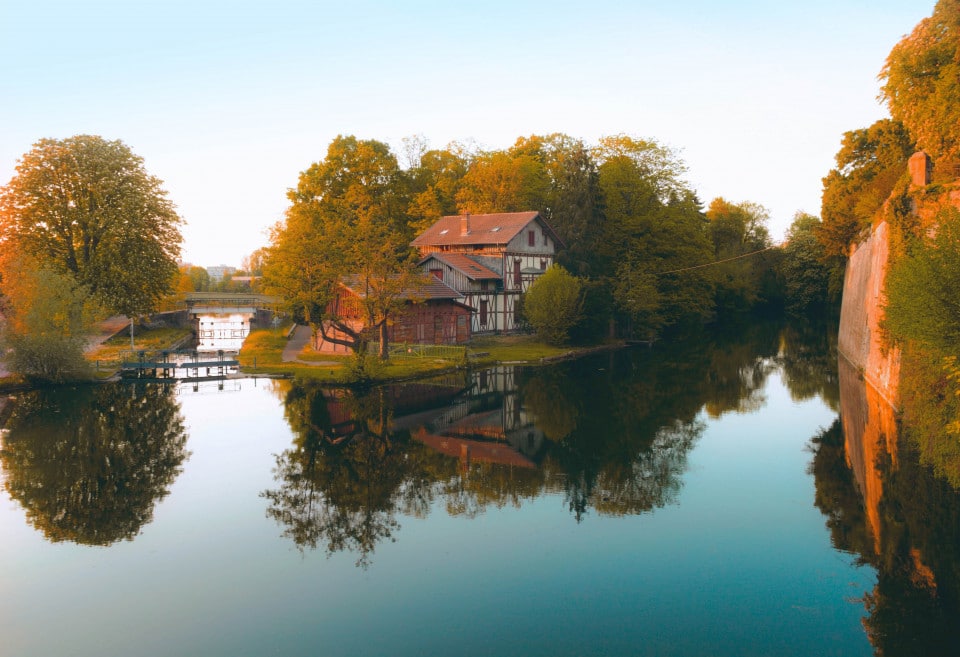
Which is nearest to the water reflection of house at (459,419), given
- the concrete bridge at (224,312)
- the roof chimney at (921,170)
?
the roof chimney at (921,170)

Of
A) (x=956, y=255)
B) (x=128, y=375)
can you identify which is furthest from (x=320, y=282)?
(x=956, y=255)

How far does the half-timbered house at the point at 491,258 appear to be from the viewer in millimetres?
46062

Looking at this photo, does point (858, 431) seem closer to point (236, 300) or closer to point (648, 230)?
point (648, 230)

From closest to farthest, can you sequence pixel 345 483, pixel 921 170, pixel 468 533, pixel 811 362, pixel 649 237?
pixel 468 533, pixel 345 483, pixel 921 170, pixel 811 362, pixel 649 237

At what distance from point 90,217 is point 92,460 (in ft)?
107

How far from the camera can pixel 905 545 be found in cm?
1356

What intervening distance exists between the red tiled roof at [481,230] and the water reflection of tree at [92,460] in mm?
25615

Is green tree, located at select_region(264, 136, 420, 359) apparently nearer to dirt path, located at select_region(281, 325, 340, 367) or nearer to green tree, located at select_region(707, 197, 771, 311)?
dirt path, located at select_region(281, 325, 340, 367)

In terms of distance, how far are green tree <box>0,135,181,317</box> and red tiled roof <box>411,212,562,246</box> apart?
19.2 metres

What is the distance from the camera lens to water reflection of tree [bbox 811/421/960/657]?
10500mm

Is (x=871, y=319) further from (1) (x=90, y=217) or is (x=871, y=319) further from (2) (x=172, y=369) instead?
(1) (x=90, y=217)

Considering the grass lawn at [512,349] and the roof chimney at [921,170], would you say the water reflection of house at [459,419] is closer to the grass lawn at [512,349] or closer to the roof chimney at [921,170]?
the grass lawn at [512,349]

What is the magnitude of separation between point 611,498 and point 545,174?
5092 cm

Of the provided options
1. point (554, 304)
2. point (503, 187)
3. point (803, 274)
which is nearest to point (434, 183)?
point (503, 187)
